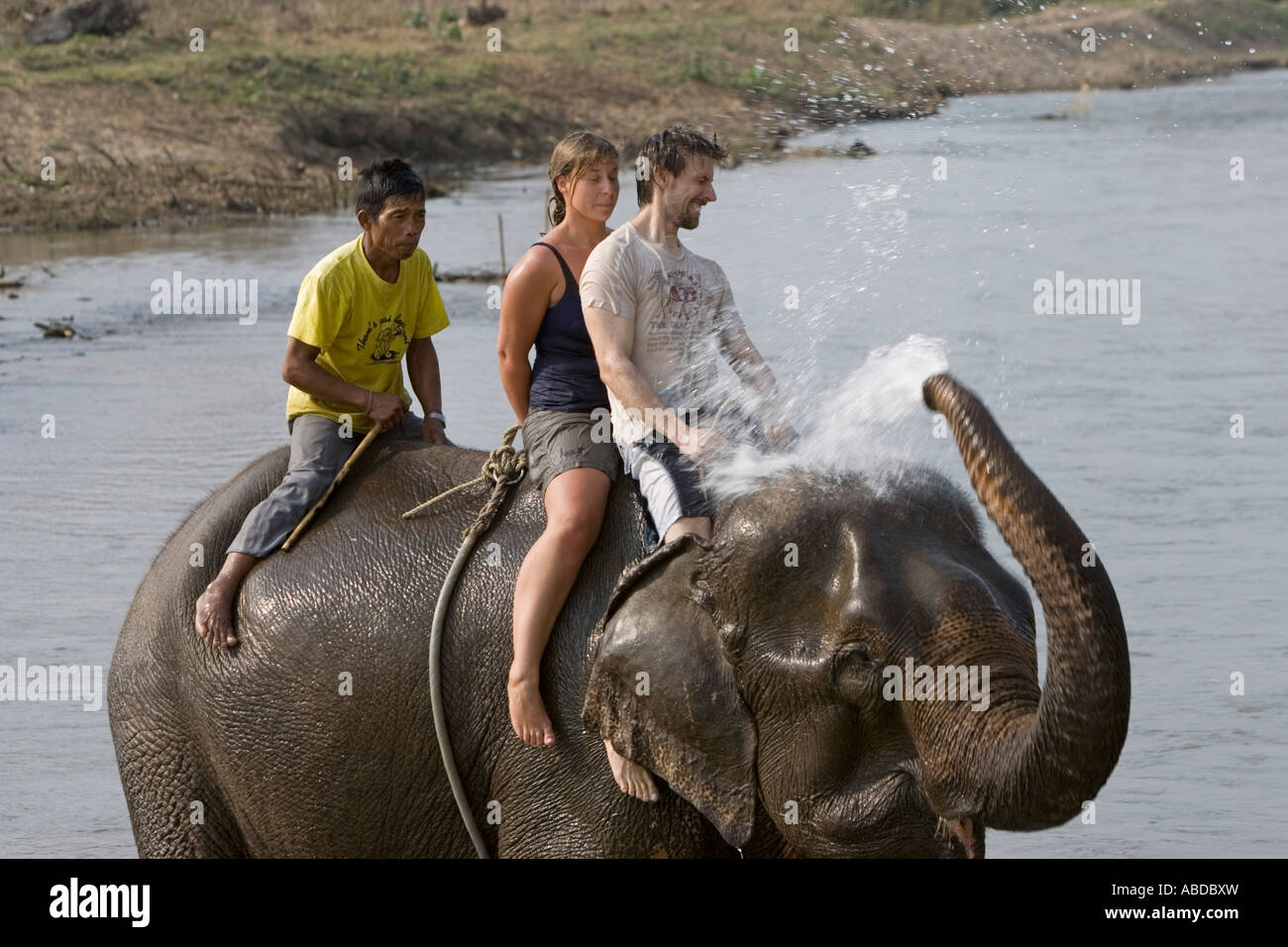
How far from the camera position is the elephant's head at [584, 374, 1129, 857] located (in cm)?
381

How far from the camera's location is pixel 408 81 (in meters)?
36.5

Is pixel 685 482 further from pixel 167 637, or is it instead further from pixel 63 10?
pixel 63 10

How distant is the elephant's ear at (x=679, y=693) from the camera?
4344 millimetres

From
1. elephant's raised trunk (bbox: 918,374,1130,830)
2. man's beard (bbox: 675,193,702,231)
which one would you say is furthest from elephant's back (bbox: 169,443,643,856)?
elephant's raised trunk (bbox: 918,374,1130,830)

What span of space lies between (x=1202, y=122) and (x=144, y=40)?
20.1 m

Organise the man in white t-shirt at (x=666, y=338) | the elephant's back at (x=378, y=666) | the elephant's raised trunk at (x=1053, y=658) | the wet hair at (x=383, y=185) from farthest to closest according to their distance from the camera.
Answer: the wet hair at (x=383, y=185) < the elephant's back at (x=378, y=666) < the man in white t-shirt at (x=666, y=338) < the elephant's raised trunk at (x=1053, y=658)

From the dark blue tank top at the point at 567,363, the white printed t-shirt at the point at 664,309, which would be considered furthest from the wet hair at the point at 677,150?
the dark blue tank top at the point at 567,363

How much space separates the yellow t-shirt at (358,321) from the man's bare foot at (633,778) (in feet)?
4.71

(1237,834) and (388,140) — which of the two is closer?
(1237,834)

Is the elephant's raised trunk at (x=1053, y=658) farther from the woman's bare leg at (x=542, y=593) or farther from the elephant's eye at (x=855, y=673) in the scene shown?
the woman's bare leg at (x=542, y=593)

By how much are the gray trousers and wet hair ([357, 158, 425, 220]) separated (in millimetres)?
588

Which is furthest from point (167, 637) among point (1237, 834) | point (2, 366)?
point (2, 366)

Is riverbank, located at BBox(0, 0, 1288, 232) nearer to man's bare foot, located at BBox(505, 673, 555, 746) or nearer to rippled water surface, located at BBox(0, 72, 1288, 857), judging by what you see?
rippled water surface, located at BBox(0, 72, 1288, 857)
